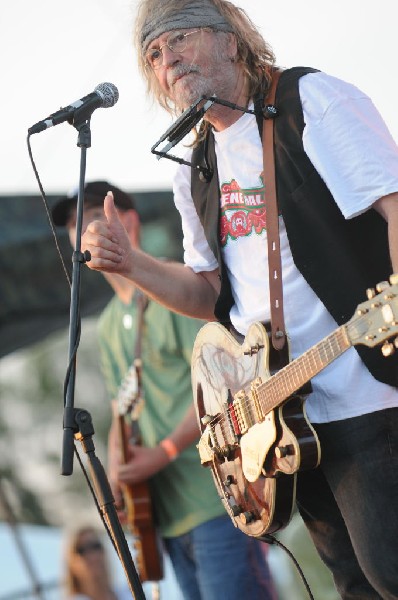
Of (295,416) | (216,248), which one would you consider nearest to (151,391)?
(216,248)

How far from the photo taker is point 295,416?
2.39 meters

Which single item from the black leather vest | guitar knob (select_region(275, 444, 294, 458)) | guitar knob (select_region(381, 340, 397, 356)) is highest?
the black leather vest

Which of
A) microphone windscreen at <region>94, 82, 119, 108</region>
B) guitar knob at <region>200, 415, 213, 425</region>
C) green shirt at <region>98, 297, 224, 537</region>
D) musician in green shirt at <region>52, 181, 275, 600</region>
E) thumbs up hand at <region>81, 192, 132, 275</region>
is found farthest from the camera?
green shirt at <region>98, 297, 224, 537</region>

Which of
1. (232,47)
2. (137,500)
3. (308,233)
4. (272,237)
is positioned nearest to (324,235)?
(308,233)

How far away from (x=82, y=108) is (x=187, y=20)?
0.40m

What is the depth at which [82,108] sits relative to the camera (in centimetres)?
266

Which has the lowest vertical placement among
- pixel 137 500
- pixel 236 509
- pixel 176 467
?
pixel 137 500

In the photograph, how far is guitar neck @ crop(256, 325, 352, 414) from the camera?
220 centimetres

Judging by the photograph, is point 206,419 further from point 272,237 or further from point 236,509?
point 272,237

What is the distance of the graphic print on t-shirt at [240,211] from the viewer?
2625 millimetres

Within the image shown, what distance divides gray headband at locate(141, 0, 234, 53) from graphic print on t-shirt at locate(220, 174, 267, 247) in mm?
454

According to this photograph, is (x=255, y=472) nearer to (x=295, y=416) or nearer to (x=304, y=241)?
(x=295, y=416)

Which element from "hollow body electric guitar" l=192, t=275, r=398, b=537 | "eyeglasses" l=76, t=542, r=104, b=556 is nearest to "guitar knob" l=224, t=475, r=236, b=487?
"hollow body electric guitar" l=192, t=275, r=398, b=537

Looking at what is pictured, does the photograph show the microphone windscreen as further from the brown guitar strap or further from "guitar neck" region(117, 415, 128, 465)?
"guitar neck" region(117, 415, 128, 465)
